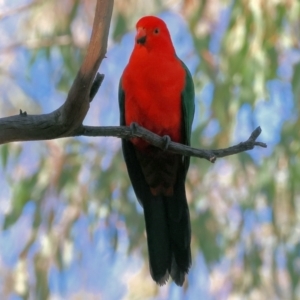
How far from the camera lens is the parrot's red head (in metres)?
3.78

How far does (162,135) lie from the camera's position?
361 centimetres

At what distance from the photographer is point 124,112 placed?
3.67 m

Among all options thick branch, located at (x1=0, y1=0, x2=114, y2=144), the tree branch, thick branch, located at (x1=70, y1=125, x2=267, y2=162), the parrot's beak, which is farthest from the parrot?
thick branch, located at (x1=0, y1=0, x2=114, y2=144)

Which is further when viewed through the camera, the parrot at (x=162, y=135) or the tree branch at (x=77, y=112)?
the parrot at (x=162, y=135)

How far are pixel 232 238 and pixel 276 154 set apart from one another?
32.3 inches

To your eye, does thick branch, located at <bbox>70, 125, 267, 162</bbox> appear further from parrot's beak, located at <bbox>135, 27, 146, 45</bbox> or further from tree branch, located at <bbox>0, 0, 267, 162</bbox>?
parrot's beak, located at <bbox>135, 27, 146, 45</bbox>

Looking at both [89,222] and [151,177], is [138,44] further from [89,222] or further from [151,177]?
[89,222]

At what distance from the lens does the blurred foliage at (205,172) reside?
4.79 m

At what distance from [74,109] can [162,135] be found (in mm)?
1081

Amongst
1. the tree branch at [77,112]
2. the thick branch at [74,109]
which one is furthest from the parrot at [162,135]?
the thick branch at [74,109]

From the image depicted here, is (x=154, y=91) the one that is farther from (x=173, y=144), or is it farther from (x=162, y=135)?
(x=173, y=144)

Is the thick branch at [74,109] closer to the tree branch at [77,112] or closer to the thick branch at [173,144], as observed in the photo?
the tree branch at [77,112]

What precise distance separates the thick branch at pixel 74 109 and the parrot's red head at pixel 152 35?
1.16 metres

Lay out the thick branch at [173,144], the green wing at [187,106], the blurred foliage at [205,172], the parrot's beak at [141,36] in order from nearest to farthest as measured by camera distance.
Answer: the thick branch at [173,144]
the green wing at [187,106]
the parrot's beak at [141,36]
the blurred foliage at [205,172]
